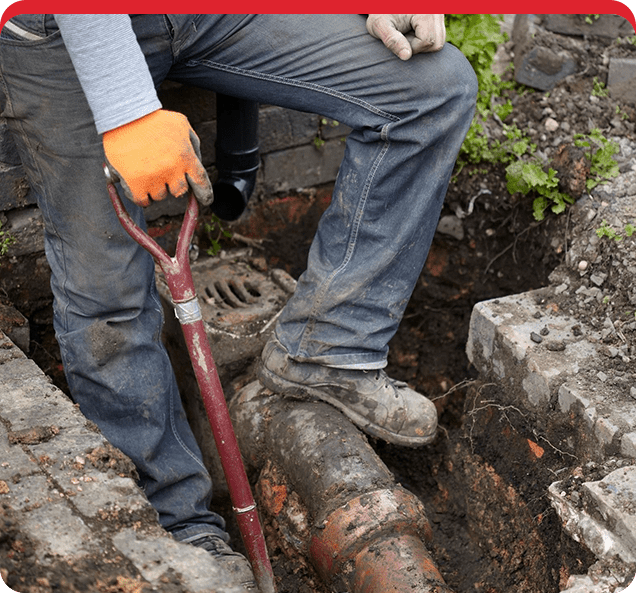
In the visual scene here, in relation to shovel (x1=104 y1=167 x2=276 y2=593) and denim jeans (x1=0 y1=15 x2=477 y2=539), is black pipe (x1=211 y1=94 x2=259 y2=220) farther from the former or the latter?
shovel (x1=104 y1=167 x2=276 y2=593)

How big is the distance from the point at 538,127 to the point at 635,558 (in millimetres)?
2021

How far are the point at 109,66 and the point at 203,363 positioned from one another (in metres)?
0.80

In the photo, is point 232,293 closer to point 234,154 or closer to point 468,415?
point 234,154

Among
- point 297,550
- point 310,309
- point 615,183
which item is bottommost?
point 297,550

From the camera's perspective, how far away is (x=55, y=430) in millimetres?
1983

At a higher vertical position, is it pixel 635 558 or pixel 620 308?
pixel 620 308

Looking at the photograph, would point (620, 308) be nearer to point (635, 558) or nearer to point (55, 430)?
point (635, 558)

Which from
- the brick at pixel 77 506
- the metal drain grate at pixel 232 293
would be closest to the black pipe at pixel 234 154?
the metal drain grate at pixel 232 293

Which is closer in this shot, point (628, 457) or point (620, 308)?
point (628, 457)

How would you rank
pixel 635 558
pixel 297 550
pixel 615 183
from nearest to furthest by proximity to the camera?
1. pixel 635 558
2. pixel 297 550
3. pixel 615 183

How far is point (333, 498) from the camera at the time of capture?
227 cm

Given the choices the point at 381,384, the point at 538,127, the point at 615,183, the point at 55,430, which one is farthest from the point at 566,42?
the point at 55,430

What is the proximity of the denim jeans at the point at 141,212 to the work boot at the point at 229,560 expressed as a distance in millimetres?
44

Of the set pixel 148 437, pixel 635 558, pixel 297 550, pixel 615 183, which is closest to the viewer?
pixel 635 558
